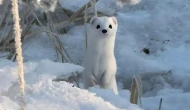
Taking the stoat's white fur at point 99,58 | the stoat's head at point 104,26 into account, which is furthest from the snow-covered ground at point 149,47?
the stoat's head at point 104,26

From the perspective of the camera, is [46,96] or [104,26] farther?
[104,26]

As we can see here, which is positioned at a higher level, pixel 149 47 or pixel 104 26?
pixel 104 26

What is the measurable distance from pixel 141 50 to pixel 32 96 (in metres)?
2.07

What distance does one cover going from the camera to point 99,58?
2.28 m

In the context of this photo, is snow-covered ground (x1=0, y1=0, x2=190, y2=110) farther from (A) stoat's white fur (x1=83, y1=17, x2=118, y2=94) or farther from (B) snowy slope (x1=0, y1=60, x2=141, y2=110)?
(B) snowy slope (x1=0, y1=60, x2=141, y2=110)

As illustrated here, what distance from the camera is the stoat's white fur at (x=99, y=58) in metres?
2.20

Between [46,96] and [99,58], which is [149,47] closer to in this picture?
[99,58]

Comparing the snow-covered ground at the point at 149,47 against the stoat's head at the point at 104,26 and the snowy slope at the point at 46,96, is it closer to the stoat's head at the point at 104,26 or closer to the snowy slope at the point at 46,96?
the stoat's head at the point at 104,26

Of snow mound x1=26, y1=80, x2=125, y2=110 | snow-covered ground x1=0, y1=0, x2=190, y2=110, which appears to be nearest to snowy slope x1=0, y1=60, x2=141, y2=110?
snow mound x1=26, y1=80, x2=125, y2=110

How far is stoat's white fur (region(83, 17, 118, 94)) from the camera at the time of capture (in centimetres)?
220

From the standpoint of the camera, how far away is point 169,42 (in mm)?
2852

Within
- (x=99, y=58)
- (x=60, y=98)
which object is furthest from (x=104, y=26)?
(x=60, y=98)

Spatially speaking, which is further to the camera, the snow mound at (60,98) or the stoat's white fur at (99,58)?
the stoat's white fur at (99,58)

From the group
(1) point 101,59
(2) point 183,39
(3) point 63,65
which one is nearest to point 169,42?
(2) point 183,39
